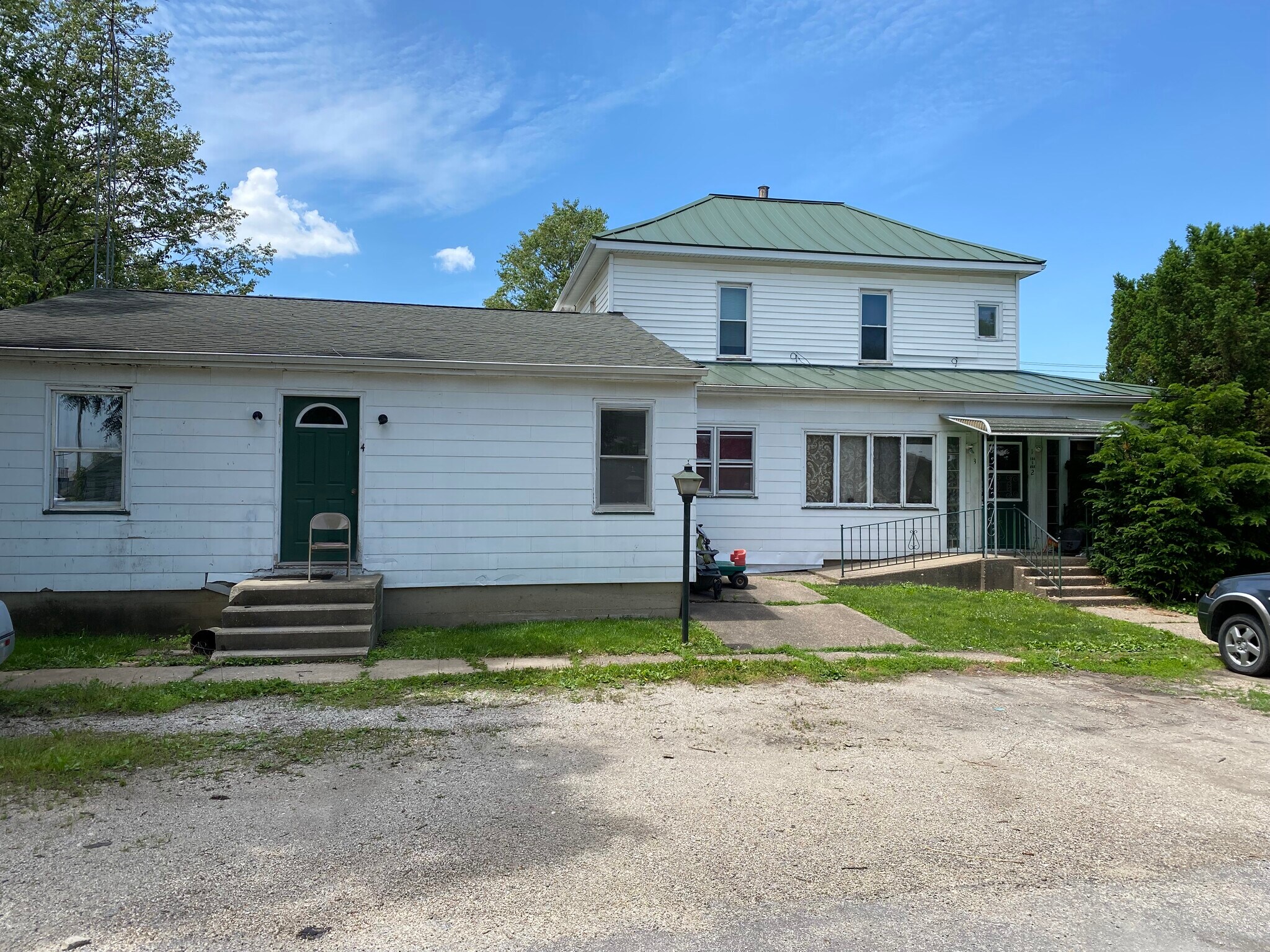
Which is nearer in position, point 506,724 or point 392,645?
point 506,724

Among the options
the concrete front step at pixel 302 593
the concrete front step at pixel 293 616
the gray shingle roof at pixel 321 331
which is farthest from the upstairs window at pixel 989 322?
the concrete front step at pixel 293 616

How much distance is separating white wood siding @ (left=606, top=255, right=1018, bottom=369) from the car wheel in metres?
9.81

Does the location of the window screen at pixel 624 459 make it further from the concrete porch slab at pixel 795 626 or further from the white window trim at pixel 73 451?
the white window trim at pixel 73 451

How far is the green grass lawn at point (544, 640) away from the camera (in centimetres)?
927

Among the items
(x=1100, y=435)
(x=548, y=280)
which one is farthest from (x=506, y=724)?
(x=548, y=280)

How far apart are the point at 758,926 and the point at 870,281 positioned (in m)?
16.6

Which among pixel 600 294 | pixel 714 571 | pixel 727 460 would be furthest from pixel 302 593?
pixel 600 294

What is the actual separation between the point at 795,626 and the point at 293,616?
6280 mm

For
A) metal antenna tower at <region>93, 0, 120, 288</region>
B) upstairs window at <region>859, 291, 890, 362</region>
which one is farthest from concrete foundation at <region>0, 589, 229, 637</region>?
metal antenna tower at <region>93, 0, 120, 288</region>

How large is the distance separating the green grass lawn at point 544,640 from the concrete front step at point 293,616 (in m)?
0.47

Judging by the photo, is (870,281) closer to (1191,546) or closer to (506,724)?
(1191,546)

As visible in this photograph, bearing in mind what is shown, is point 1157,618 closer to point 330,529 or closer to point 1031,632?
point 1031,632

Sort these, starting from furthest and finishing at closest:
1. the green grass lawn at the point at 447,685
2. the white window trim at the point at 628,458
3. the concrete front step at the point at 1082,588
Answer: the concrete front step at the point at 1082,588, the white window trim at the point at 628,458, the green grass lawn at the point at 447,685

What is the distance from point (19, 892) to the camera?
12.3 ft
